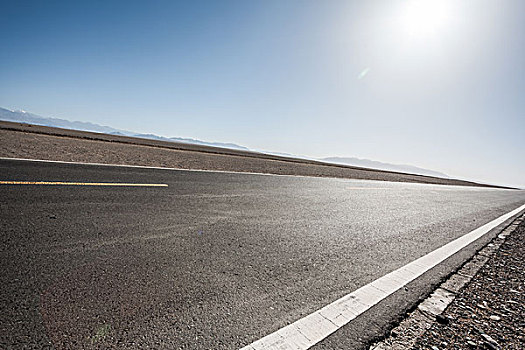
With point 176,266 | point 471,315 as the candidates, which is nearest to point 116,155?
point 176,266

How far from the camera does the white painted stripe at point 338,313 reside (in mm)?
1478

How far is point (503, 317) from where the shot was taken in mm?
1939

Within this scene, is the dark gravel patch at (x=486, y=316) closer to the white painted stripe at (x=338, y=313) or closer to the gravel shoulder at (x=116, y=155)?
the white painted stripe at (x=338, y=313)

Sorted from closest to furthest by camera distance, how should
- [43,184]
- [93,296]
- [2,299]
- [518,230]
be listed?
[2,299] → [93,296] → [43,184] → [518,230]

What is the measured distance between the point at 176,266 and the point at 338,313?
1.41 meters

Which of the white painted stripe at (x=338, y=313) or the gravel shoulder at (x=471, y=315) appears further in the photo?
the gravel shoulder at (x=471, y=315)

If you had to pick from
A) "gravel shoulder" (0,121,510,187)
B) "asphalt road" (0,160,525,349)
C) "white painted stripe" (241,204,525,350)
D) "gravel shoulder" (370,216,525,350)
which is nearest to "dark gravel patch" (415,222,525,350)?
"gravel shoulder" (370,216,525,350)

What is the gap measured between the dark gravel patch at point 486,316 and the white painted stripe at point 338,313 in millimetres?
401

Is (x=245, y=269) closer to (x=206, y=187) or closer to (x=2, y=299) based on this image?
(x=2, y=299)

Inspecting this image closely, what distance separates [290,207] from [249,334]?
3744 mm

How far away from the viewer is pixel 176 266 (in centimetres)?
228

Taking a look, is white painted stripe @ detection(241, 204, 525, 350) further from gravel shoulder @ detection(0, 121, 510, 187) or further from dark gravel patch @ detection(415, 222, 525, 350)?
gravel shoulder @ detection(0, 121, 510, 187)

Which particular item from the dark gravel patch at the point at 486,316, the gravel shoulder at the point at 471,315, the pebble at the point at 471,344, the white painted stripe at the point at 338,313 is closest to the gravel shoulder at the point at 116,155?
the white painted stripe at the point at 338,313

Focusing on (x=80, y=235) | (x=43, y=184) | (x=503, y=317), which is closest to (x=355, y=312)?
(x=503, y=317)
